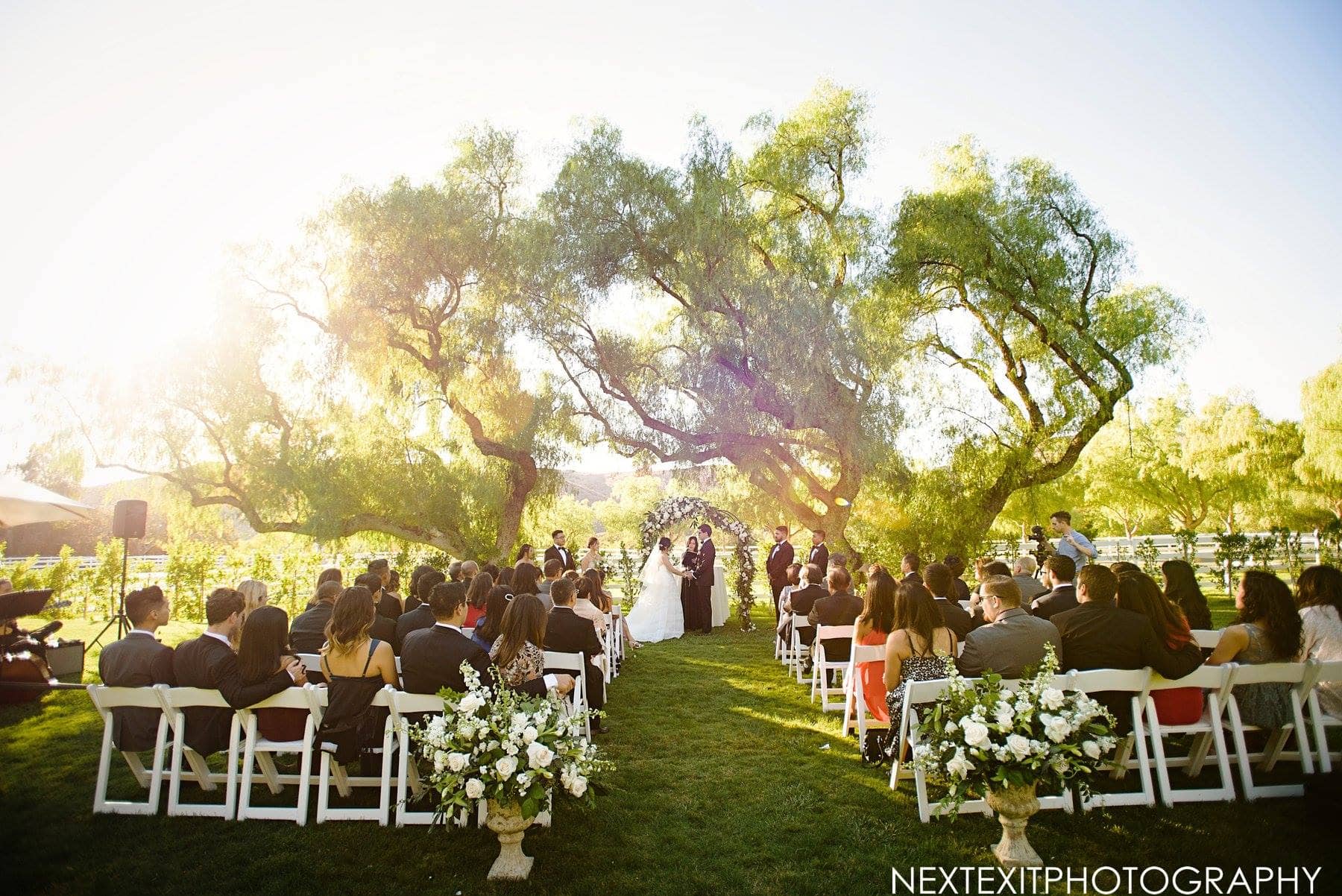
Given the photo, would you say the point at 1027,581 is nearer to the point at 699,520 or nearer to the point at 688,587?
the point at 688,587

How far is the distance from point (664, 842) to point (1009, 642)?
2.34m

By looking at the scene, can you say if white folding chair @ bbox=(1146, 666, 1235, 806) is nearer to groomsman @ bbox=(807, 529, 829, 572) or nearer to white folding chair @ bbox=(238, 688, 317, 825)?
white folding chair @ bbox=(238, 688, 317, 825)

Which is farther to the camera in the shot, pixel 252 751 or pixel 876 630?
pixel 876 630

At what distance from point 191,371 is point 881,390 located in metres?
14.5

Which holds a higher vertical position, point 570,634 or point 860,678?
point 570,634

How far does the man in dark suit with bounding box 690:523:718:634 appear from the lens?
45.3 feet

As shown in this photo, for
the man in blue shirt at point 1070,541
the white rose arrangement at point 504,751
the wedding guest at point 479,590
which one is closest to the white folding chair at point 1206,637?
the man in blue shirt at point 1070,541

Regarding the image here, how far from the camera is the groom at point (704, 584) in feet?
45.3

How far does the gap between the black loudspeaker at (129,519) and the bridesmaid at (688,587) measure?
8590 mm

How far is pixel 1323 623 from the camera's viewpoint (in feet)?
16.3

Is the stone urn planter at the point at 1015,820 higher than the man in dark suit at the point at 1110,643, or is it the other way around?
the man in dark suit at the point at 1110,643

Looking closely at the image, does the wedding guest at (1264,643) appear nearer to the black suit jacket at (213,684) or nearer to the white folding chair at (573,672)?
the white folding chair at (573,672)

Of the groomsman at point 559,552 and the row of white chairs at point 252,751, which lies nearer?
the row of white chairs at point 252,751

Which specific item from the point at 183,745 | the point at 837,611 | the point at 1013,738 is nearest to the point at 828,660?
the point at 837,611
